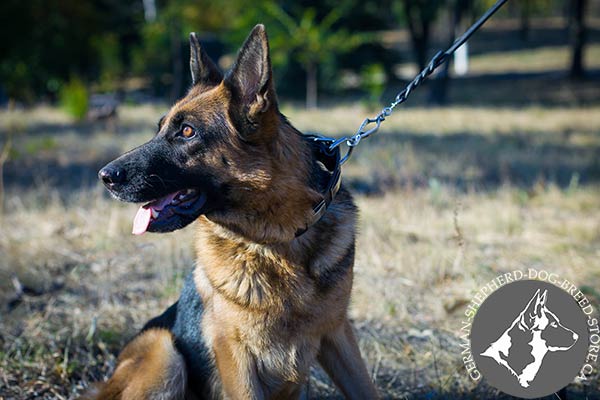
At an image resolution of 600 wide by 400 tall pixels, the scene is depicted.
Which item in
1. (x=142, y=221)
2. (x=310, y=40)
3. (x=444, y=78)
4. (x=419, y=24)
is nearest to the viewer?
(x=142, y=221)

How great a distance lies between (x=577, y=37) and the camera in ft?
74.0

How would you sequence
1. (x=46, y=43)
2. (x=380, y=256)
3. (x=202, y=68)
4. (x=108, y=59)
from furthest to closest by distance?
1. (x=108, y=59)
2. (x=46, y=43)
3. (x=380, y=256)
4. (x=202, y=68)

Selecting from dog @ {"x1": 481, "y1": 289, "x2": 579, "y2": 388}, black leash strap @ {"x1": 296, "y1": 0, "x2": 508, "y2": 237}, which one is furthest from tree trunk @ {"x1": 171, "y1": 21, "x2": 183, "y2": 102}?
dog @ {"x1": 481, "y1": 289, "x2": 579, "y2": 388}

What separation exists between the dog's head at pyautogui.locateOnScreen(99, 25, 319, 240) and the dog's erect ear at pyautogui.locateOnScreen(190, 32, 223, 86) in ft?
0.86

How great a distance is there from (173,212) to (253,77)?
2.38 feet

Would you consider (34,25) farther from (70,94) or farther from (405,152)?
(405,152)

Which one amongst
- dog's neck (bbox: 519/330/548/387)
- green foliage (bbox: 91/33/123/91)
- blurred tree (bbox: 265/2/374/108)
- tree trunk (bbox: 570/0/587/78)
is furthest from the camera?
green foliage (bbox: 91/33/123/91)

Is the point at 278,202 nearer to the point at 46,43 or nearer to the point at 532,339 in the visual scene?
the point at 532,339

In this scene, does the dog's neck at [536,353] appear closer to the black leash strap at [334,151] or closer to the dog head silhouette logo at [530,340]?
the dog head silhouette logo at [530,340]

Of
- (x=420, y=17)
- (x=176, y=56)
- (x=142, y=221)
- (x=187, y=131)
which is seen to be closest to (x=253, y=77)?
(x=187, y=131)

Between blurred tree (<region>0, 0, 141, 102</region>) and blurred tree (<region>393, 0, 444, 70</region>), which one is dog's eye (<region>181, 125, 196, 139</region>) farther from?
blurred tree (<region>393, 0, 444, 70</region>)

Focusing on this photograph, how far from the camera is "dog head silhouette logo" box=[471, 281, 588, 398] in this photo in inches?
127

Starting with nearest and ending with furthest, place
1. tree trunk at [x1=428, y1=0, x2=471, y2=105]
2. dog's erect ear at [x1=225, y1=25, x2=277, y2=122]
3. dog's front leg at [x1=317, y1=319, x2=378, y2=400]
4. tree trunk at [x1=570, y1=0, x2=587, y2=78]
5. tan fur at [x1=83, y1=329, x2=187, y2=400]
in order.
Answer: dog's erect ear at [x1=225, y1=25, x2=277, y2=122] < tan fur at [x1=83, y1=329, x2=187, y2=400] < dog's front leg at [x1=317, y1=319, x2=378, y2=400] < tree trunk at [x1=428, y1=0, x2=471, y2=105] < tree trunk at [x1=570, y1=0, x2=587, y2=78]

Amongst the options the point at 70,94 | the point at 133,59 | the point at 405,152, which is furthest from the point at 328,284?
the point at 133,59
